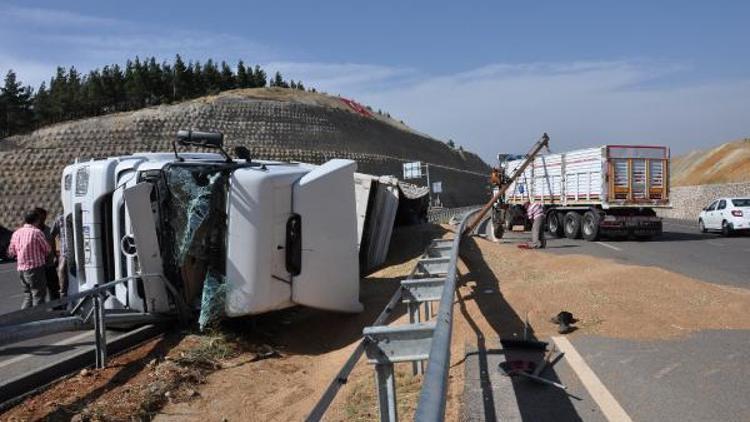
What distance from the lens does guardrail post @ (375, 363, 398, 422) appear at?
12.1 feet

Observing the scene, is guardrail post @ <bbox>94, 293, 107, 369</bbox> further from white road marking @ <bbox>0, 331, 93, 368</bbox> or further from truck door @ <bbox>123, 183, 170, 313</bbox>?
white road marking @ <bbox>0, 331, 93, 368</bbox>

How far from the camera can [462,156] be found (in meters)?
114

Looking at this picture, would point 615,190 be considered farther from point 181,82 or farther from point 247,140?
point 181,82

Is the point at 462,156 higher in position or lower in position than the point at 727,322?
higher

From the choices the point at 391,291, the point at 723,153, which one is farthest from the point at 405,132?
the point at 391,291

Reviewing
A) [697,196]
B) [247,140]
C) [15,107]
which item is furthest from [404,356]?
[15,107]

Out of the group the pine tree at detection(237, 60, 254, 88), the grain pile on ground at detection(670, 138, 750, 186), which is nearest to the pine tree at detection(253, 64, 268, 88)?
the pine tree at detection(237, 60, 254, 88)

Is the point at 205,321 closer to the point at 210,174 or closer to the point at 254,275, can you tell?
the point at 254,275

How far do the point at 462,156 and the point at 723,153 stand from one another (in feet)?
148

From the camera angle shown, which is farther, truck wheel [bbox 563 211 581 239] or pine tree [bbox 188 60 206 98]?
pine tree [bbox 188 60 206 98]

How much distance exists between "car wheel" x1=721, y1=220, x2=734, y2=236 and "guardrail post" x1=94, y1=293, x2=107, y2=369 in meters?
24.6

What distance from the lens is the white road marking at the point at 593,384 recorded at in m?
4.74

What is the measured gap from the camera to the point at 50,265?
10.7 metres

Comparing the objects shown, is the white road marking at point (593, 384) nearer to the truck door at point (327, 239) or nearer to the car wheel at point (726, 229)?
the truck door at point (327, 239)
